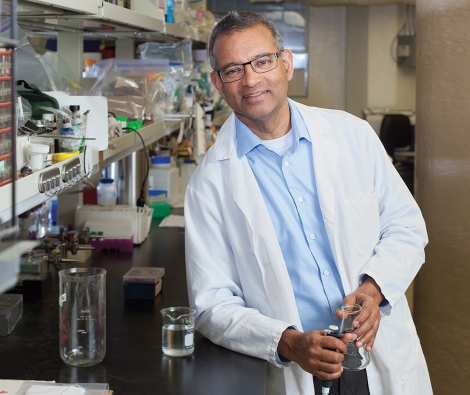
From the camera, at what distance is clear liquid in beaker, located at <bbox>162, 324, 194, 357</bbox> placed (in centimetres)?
164

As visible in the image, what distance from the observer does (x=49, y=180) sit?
149 cm

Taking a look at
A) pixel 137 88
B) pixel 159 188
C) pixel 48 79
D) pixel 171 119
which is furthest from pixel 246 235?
pixel 159 188

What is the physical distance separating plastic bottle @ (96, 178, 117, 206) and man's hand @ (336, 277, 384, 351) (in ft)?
6.42

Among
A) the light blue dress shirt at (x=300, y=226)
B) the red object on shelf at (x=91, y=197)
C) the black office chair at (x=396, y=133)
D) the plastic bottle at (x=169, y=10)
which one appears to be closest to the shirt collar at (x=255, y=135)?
the light blue dress shirt at (x=300, y=226)

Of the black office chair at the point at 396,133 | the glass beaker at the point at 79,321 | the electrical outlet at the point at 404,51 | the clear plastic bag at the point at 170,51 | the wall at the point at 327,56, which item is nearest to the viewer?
the glass beaker at the point at 79,321

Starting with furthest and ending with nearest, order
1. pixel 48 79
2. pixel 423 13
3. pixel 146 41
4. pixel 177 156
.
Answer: pixel 177 156 → pixel 146 41 → pixel 423 13 → pixel 48 79

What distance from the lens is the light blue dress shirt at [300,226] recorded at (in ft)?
5.78

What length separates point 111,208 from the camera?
299 cm

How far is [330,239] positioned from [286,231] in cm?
12

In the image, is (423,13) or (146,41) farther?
(146,41)

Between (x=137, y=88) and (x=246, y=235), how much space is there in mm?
1536

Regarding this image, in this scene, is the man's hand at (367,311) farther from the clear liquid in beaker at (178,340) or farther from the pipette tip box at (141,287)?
the pipette tip box at (141,287)

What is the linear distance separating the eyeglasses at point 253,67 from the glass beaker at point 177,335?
2.12ft

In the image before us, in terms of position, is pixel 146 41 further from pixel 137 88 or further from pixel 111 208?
pixel 111 208
